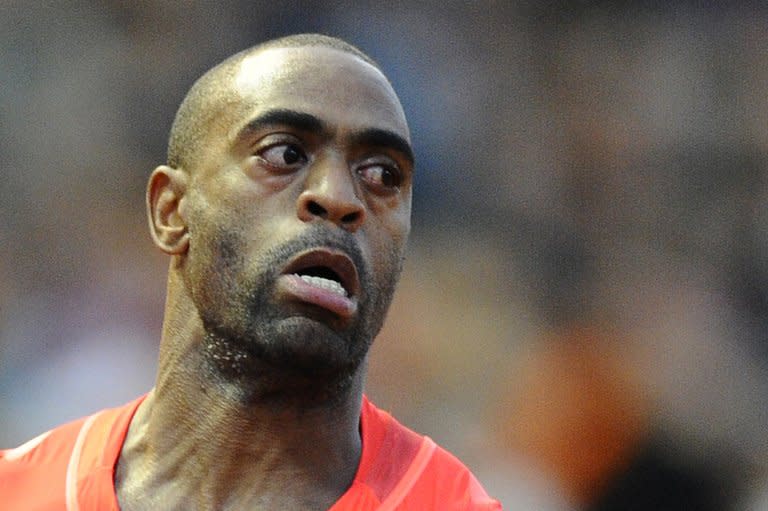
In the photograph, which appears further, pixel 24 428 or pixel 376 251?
pixel 24 428

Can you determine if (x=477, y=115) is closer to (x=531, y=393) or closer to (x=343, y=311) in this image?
(x=531, y=393)

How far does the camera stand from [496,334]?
17.7 feet

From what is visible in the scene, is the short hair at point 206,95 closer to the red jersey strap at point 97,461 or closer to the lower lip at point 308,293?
the lower lip at point 308,293

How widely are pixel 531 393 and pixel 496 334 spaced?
0.32 metres

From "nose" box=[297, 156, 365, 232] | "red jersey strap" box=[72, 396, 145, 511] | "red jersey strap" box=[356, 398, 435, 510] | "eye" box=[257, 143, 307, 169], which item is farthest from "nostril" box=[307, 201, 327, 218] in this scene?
"red jersey strap" box=[72, 396, 145, 511]

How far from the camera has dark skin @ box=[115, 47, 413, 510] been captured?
7.98 feet

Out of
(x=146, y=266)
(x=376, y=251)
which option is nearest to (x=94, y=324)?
(x=146, y=266)

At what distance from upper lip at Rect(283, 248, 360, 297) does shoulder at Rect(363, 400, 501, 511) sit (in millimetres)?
436

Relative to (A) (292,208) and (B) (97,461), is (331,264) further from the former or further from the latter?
(B) (97,461)

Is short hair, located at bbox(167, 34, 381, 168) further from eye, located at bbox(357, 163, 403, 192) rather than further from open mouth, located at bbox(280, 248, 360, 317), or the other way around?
open mouth, located at bbox(280, 248, 360, 317)

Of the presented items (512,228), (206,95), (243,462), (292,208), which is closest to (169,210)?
(206,95)

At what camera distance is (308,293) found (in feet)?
7.79

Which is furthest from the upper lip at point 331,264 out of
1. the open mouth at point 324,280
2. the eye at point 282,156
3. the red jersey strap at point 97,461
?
the red jersey strap at point 97,461

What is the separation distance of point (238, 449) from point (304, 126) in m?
0.71
